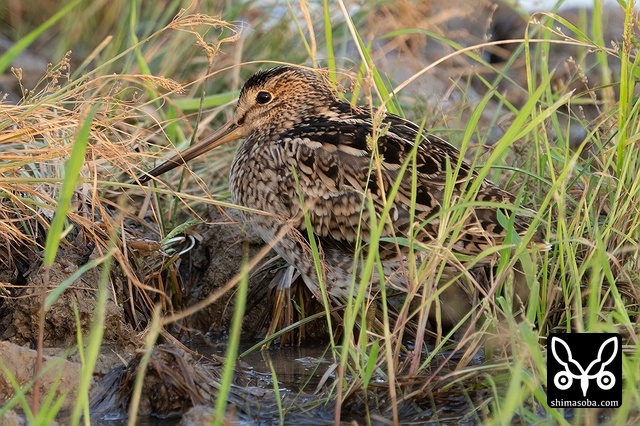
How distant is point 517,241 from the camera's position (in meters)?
3.65

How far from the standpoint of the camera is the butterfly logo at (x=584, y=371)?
10.8 ft

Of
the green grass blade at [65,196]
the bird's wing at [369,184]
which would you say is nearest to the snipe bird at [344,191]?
the bird's wing at [369,184]

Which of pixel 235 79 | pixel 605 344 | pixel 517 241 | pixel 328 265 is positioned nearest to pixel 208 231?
pixel 328 265

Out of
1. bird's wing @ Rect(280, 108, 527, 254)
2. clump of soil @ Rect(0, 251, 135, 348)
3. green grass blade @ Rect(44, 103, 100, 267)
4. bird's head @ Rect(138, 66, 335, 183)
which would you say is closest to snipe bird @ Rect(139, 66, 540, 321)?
bird's wing @ Rect(280, 108, 527, 254)

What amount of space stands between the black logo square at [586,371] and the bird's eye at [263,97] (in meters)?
2.18

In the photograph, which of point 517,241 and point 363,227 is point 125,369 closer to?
point 363,227

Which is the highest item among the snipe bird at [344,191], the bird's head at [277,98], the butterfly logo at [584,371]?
the bird's head at [277,98]

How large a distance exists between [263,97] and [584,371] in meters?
2.31

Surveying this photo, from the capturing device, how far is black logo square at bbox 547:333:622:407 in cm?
327

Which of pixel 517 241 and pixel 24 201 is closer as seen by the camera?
pixel 517 241

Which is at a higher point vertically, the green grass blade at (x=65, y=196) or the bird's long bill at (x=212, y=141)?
the green grass blade at (x=65, y=196)

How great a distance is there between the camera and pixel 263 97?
201 inches

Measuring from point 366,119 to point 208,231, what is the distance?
1054mm

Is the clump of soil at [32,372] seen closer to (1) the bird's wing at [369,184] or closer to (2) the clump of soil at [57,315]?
(2) the clump of soil at [57,315]
